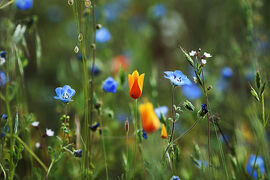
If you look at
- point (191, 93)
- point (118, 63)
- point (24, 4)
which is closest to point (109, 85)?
point (24, 4)

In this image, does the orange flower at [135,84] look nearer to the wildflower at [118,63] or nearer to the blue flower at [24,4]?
the blue flower at [24,4]

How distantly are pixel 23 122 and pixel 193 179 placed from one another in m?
1.05

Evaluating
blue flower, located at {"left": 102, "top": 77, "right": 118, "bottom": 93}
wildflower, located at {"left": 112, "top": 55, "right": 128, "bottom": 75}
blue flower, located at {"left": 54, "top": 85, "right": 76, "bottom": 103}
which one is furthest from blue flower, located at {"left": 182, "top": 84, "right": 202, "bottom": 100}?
blue flower, located at {"left": 54, "top": 85, "right": 76, "bottom": 103}

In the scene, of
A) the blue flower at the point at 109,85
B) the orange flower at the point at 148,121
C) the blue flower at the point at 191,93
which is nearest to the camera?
the orange flower at the point at 148,121

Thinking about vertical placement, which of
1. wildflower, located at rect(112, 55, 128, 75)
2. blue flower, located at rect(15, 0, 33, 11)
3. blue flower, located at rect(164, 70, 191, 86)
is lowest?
blue flower, located at rect(164, 70, 191, 86)

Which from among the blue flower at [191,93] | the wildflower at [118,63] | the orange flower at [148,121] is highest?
the wildflower at [118,63]

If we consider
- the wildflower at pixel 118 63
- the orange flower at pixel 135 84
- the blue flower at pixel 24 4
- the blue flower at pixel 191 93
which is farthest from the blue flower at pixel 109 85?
the wildflower at pixel 118 63

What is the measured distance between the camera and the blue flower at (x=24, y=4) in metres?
1.90

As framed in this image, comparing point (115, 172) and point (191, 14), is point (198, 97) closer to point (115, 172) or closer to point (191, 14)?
point (115, 172)

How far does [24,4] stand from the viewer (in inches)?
75.4

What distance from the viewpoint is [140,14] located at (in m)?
4.58

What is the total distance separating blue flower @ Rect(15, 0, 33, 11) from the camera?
190cm

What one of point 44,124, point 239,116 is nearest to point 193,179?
point 239,116

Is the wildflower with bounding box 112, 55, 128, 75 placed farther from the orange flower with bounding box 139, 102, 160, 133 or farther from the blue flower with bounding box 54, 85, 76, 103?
the blue flower with bounding box 54, 85, 76, 103
